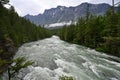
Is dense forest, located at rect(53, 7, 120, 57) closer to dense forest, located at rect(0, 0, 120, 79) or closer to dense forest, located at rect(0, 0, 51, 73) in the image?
dense forest, located at rect(0, 0, 120, 79)

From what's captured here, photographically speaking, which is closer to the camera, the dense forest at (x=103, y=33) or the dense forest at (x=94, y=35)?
the dense forest at (x=94, y=35)

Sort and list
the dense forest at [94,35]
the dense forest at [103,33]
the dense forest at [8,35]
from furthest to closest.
A: the dense forest at [103,33] < the dense forest at [94,35] < the dense forest at [8,35]

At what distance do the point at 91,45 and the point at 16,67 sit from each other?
35781mm

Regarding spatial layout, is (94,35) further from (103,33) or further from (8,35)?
(8,35)

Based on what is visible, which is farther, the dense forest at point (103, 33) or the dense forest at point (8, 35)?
the dense forest at point (103, 33)

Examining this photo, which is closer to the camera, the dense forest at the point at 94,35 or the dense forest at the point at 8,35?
the dense forest at the point at 8,35

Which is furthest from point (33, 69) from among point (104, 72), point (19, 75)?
point (104, 72)

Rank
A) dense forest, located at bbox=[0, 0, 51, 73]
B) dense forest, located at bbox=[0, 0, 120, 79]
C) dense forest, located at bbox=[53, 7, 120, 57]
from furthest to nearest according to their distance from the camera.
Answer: dense forest, located at bbox=[53, 7, 120, 57] < dense forest, located at bbox=[0, 0, 120, 79] < dense forest, located at bbox=[0, 0, 51, 73]

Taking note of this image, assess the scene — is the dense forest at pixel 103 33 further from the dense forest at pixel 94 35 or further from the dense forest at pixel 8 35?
the dense forest at pixel 8 35

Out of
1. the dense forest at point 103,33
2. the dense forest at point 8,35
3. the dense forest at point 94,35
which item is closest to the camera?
the dense forest at point 8,35

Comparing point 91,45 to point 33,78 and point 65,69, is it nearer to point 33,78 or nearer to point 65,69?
point 65,69

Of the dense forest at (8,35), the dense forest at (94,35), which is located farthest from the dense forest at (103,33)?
the dense forest at (8,35)

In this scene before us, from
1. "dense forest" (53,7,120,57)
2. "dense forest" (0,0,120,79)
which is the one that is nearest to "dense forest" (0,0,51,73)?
"dense forest" (0,0,120,79)

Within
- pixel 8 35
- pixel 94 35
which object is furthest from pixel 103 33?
pixel 8 35
